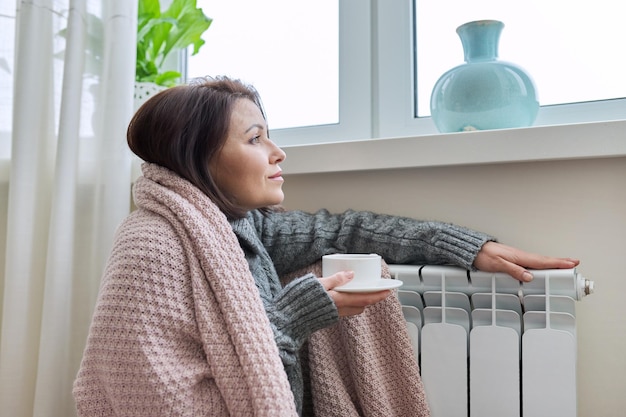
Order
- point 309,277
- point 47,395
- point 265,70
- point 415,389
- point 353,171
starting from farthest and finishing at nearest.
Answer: point 265,70, point 353,171, point 47,395, point 415,389, point 309,277

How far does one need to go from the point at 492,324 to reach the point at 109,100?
867 mm

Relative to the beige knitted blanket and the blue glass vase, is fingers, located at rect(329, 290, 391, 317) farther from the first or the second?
the blue glass vase

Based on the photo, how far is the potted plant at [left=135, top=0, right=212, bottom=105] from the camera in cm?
128

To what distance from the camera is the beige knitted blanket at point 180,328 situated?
0.66 meters

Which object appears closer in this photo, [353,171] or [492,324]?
[492,324]

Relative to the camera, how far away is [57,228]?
107 centimetres

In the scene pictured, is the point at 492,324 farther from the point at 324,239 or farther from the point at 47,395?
the point at 47,395

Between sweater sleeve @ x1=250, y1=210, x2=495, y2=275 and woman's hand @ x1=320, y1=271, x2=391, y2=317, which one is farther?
sweater sleeve @ x1=250, y1=210, x2=495, y2=275

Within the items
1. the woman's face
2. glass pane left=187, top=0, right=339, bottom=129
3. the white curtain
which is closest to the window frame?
glass pane left=187, top=0, right=339, bottom=129

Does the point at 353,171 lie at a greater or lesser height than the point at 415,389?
greater

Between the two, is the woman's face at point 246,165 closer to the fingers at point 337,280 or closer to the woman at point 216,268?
the woman at point 216,268

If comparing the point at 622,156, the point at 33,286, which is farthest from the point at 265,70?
the point at 622,156

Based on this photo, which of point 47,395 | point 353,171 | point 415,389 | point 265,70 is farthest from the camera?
point 265,70

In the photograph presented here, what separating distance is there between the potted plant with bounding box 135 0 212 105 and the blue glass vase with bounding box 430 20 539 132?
64 centimetres
